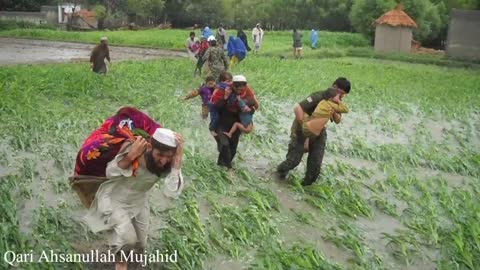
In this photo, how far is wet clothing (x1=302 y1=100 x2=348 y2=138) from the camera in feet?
23.0

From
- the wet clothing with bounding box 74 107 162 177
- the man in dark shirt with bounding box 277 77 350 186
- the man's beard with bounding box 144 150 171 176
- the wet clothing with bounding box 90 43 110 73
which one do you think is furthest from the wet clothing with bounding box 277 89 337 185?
the wet clothing with bounding box 90 43 110 73

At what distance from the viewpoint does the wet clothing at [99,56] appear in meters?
15.4

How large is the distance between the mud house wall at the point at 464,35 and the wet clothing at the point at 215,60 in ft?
64.4

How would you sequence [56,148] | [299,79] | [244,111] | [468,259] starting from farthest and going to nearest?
1. [299,79]
2. [56,148]
3. [244,111]
4. [468,259]

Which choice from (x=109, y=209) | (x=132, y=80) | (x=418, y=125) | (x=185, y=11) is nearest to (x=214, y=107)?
(x=109, y=209)

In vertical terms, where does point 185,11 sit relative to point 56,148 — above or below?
above

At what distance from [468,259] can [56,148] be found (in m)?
5.89

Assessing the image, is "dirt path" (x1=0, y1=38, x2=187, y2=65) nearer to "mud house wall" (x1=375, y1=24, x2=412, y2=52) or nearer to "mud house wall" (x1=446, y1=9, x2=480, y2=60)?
"mud house wall" (x1=375, y1=24, x2=412, y2=52)

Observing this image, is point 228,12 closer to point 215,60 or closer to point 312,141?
point 215,60

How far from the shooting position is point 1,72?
1484 cm

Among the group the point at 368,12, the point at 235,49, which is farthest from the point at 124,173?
the point at 368,12

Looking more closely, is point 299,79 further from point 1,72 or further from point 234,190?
point 234,190

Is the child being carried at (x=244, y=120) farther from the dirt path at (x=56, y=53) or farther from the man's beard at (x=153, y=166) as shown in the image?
the dirt path at (x=56, y=53)

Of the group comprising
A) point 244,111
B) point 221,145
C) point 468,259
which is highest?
point 244,111
